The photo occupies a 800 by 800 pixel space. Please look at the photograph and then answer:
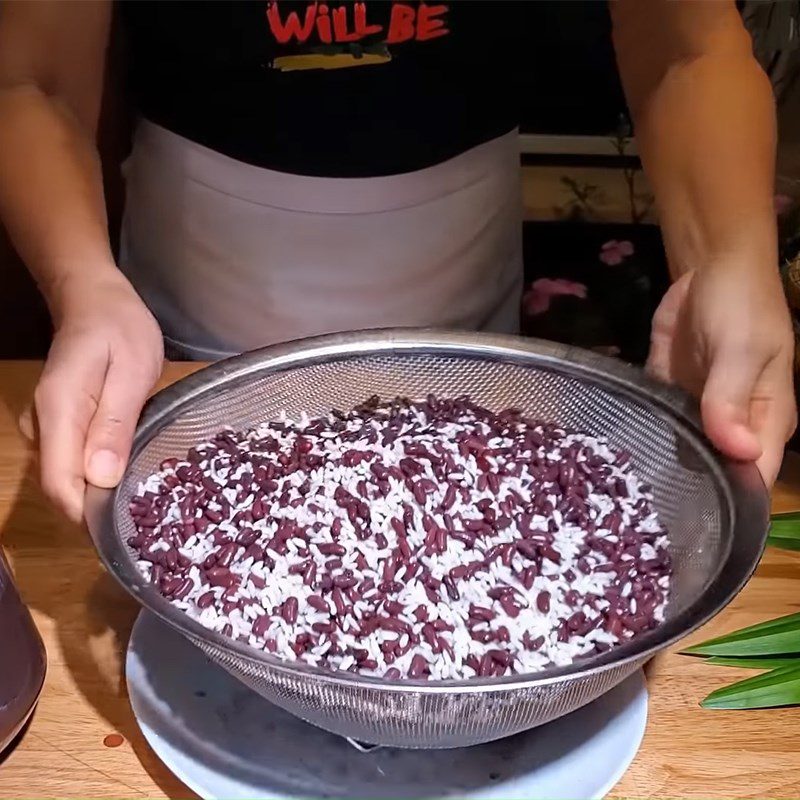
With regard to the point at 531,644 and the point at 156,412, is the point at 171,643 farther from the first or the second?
the point at 531,644

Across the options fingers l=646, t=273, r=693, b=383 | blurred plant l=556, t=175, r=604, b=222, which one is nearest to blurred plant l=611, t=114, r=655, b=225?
blurred plant l=556, t=175, r=604, b=222

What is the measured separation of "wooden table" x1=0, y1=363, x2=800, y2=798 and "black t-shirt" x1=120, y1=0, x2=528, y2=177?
71 centimetres

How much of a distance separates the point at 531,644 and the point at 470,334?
44 cm

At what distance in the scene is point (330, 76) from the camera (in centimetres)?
151

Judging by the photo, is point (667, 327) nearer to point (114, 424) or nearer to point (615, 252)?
point (114, 424)

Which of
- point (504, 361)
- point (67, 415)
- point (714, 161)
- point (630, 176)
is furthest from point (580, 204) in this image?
point (67, 415)

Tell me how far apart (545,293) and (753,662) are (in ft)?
5.36

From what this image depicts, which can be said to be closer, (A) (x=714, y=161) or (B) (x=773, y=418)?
(B) (x=773, y=418)

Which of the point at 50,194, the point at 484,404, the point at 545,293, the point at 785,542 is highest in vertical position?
Result: the point at 50,194

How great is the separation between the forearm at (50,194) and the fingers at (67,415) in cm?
15

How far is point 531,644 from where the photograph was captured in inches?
36.2

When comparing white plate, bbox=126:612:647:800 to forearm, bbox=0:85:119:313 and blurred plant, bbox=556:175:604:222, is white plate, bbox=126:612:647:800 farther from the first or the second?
blurred plant, bbox=556:175:604:222

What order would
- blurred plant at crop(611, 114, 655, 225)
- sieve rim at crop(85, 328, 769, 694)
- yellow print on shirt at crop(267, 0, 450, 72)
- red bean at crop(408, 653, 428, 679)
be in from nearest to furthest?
sieve rim at crop(85, 328, 769, 694) < red bean at crop(408, 653, 428, 679) < yellow print on shirt at crop(267, 0, 450, 72) < blurred plant at crop(611, 114, 655, 225)

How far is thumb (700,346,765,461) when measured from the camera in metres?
0.99
